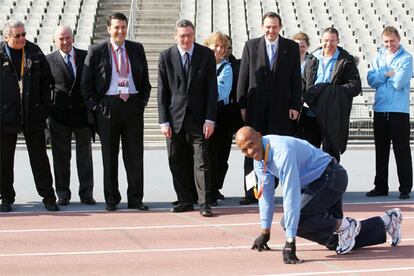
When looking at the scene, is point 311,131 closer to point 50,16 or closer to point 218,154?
point 218,154

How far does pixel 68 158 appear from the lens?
9.54 metres

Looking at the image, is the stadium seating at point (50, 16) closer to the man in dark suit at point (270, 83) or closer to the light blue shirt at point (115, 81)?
the light blue shirt at point (115, 81)

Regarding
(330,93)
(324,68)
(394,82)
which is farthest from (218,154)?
(394,82)

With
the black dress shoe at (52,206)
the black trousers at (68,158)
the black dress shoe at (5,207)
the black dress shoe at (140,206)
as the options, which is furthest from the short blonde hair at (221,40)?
the black dress shoe at (5,207)

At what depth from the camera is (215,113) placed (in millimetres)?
9031

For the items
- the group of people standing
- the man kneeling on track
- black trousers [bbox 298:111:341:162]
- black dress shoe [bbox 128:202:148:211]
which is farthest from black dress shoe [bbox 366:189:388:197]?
the man kneeling on track

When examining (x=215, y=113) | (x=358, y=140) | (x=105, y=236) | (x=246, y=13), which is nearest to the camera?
(x=105, y=236)

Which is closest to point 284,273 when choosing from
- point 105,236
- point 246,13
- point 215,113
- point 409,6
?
point 105,236

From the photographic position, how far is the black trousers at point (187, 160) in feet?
29.3

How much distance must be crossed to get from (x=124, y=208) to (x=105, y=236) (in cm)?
155

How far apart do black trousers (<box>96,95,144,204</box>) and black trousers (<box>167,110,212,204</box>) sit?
1.27ft

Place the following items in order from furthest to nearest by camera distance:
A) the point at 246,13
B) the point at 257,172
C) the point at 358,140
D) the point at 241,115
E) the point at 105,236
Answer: the point at 246,13 < the point at 358,140 < the point at 241,115 < the point at 105,236 < the point at 257,172

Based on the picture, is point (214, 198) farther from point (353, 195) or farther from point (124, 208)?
point (353, 195)

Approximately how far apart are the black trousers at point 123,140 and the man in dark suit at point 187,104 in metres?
0.33
